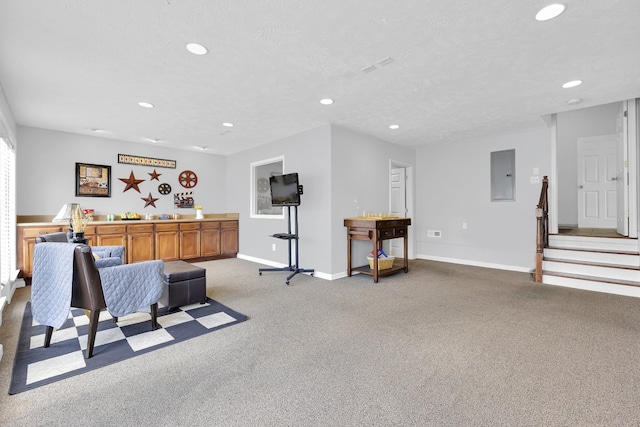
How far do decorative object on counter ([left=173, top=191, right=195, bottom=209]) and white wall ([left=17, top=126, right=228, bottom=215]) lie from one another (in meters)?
0.08

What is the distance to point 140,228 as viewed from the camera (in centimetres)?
557

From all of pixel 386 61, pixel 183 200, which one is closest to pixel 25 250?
pixel 183 200

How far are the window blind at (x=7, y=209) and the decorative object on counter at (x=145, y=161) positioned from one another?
1.62 meters

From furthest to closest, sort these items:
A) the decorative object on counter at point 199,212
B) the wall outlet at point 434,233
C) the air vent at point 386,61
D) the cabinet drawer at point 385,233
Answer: the decorative object on counter at point 199,212 → the wall outlet at point 434,233 → the cabinet drawer at point 385,233 → the air vent at point 386,61

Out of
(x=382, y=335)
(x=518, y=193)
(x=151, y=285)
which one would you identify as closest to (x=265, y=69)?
(x=151, y=285)

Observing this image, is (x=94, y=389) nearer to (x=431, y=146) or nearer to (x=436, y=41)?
(x=436, y=41)

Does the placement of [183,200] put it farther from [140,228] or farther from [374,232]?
[374,232]

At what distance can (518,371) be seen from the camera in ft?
6.62

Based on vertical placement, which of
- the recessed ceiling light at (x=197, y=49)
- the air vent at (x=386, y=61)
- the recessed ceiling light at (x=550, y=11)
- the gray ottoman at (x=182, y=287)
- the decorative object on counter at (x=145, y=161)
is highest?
the air vent at (x=386, y=61)

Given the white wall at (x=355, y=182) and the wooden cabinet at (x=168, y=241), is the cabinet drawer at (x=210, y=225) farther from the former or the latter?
the white wall at (x=355, y=182)

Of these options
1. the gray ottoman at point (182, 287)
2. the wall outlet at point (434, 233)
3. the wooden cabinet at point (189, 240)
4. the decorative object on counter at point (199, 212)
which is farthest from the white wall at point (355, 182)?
the decorative object on counter at point (199, 212)

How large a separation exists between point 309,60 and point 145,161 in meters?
→ 4.92

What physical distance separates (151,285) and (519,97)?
456 cm

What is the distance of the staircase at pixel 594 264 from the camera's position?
A: 12.7ft
